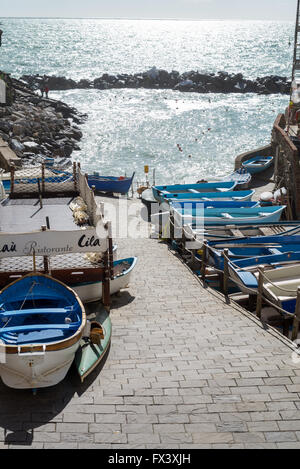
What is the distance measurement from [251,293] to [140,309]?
3067mm

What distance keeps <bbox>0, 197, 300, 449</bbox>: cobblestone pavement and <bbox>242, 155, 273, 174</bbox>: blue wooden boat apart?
1941 centimetres

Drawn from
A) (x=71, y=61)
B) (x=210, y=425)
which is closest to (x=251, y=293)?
(x=210, y=425)

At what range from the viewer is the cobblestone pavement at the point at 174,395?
24.9 feet

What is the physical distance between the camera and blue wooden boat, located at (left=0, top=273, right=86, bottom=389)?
833 cm

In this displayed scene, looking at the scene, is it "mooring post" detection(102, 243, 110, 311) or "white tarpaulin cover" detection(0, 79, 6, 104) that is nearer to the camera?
"mooring post" detection(102, 243, 110, 311)

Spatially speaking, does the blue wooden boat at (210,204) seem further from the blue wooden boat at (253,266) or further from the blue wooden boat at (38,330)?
the blue wooden boat at (38,330)

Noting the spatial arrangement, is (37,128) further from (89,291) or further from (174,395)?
(174,395)

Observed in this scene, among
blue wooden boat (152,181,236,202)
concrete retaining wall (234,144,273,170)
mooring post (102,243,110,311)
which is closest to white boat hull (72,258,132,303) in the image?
mooring post (102,243,110,311)

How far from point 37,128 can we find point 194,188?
76.6 feet

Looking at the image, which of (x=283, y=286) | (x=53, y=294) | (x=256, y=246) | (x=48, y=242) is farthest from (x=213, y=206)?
(x=53, y=294)

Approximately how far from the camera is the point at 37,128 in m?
45.2

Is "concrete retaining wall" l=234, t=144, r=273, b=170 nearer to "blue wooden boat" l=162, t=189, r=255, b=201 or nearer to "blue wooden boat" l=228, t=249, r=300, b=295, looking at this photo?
"blue wooden boat" l=162, t=189, r=255, b=201
